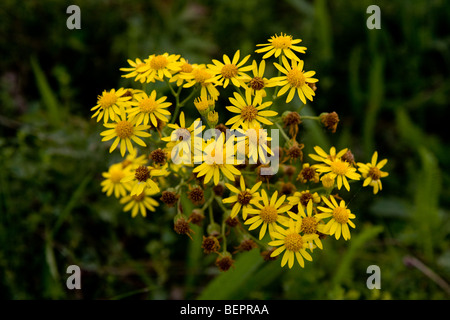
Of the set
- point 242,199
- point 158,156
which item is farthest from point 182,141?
point 242,199

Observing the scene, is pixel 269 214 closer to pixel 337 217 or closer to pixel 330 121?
pixel 337 217

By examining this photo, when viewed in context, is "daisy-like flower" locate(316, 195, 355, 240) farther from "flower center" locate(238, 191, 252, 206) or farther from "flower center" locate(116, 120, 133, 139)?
"flower center" locate(116, 120, 133, 139)

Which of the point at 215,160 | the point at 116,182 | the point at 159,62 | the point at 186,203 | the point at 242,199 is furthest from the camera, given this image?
the point at 186,203

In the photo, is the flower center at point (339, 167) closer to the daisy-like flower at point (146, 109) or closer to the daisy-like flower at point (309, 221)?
the daisy-like flower at point (309, 221)

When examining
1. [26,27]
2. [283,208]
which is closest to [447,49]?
[283,208]

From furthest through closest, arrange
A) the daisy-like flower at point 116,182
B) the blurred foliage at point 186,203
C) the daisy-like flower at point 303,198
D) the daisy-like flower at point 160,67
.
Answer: the blurred foliage at point 186,203
the daisy-like flower at point 116,182
the daisy-like flower at point 160,67
the daisy-like flower at point 303,198

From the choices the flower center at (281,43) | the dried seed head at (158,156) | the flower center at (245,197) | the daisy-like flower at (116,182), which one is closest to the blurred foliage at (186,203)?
the daisy-like flower at (116,182)
